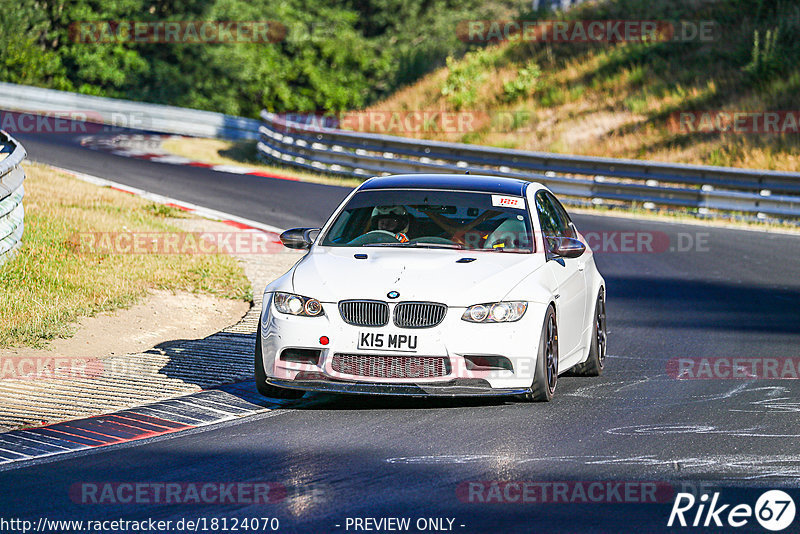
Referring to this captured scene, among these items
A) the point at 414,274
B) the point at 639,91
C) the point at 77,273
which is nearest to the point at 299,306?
the point at 414,274

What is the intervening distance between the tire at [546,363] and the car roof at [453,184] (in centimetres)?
141

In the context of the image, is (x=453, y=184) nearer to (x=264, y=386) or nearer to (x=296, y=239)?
(x=296, y=239)

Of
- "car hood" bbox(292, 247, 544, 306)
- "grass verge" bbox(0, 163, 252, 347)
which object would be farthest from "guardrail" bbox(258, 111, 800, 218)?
"car hood" bbox(292, 247, 544, 306)

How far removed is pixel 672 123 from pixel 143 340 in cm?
2246

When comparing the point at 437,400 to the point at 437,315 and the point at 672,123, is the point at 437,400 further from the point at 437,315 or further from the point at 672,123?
the point at 672,123

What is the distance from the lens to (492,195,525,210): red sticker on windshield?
9406 mm

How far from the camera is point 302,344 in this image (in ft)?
26.7

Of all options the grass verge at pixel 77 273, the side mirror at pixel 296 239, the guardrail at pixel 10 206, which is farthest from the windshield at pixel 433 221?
the guardrail at pixel 10 206

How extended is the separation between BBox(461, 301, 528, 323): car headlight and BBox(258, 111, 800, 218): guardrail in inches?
511

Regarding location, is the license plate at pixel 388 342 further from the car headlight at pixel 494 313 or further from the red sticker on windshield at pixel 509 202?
the red sticker on windshield at pixel 509 202

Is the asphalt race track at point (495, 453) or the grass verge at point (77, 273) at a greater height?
the asphalt race track at point (495, 453)

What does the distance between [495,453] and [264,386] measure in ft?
6.87

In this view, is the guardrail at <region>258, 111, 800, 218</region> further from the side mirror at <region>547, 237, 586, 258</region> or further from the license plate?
the license plate

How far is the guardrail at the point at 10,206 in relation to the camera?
12516mm
